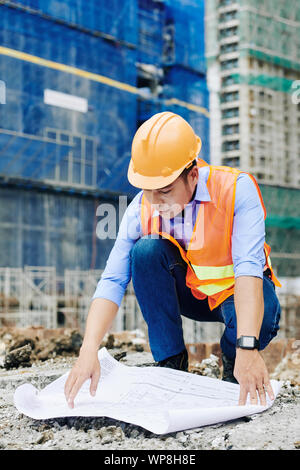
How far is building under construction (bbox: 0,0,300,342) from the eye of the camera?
25.6 feet

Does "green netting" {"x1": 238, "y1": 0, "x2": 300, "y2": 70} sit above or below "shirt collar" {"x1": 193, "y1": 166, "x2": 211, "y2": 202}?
above

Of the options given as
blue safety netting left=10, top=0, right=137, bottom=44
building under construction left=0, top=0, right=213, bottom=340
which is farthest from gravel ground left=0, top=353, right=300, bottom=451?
blue safety netting left=10, top=0, right=137, bottom=44

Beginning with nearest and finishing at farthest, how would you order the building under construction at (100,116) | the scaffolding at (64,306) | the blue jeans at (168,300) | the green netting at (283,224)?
the blue jeans at (168,300)
the scaffolding at (64,306)
the building under construction at (100,116)
the green netting at (283,224)

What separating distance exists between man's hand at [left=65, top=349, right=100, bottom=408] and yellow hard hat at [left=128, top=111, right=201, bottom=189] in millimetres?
495

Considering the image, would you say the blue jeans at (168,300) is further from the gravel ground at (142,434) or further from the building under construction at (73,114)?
the building under construction at (73,114)

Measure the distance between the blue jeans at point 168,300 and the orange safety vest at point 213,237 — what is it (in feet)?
0.13

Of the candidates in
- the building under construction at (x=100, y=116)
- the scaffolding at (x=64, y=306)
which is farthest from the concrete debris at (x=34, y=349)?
the building under construction at (x=100, y=116)

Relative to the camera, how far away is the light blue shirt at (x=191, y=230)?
1523 millimetres

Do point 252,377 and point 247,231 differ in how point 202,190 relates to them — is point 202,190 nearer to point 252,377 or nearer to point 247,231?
point 247,231

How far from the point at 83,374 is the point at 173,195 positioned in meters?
0.56

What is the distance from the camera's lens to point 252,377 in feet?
4.50

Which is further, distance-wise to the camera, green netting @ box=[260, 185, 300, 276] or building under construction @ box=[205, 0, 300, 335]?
green netting @ box=[260, 185, 300, 276]

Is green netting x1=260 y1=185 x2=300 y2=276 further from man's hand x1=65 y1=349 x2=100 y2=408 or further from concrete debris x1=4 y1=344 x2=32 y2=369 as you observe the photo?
man's hand x1=65 y1=349 x2=100 y2=408

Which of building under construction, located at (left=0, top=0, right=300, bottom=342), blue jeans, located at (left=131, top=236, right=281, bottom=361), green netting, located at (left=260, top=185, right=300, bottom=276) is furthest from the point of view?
green netting, located at (left=260, top=185, right=300, bottom=276)
